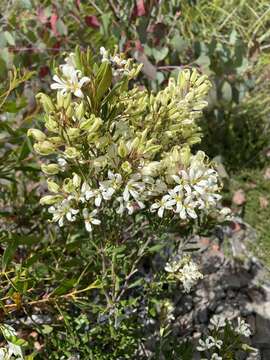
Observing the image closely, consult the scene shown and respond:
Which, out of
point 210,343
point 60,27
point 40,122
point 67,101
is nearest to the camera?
point 67,101

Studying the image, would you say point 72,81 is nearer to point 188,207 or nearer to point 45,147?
point 45,147

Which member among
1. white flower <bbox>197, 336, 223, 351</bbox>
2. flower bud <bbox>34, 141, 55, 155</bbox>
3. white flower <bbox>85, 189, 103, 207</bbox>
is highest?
flower bud <bbox>34, 141, 55, 155</bbox>

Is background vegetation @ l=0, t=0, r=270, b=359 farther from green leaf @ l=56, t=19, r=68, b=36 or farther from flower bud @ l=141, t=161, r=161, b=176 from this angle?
flower bud @ l=141, t=161, r=161, b=176

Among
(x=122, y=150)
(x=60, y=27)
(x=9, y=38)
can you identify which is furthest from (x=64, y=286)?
(x=60, y=27)

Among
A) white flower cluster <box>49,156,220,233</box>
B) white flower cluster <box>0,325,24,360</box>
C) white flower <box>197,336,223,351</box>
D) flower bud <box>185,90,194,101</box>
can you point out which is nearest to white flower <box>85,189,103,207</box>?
white flower cluster <box>49,156,220,233</box>

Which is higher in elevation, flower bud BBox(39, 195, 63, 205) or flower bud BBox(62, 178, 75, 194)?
flower bud BBox(62, 178, 75, 194)

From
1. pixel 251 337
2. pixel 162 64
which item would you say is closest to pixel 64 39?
pixel 162 64

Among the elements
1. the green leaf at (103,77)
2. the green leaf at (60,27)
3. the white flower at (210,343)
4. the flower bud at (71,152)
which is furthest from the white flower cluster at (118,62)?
the green leaf at (60,27)

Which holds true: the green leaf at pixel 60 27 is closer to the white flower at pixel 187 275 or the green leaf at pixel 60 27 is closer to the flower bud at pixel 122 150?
the white flower at pixel 187 275

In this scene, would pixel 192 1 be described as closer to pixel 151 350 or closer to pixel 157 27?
pixel 157 27
